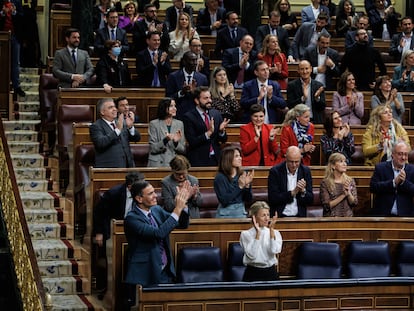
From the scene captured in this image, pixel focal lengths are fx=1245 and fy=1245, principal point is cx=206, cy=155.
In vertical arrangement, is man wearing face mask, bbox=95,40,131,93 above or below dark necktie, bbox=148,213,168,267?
above

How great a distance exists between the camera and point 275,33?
14727 millimetres

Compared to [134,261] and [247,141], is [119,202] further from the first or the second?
[247,141]

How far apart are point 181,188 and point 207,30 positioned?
6260 millimetres

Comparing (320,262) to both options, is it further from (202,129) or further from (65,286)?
(65,286)

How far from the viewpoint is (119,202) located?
33.4 feet

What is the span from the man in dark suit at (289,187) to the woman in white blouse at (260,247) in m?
1.05

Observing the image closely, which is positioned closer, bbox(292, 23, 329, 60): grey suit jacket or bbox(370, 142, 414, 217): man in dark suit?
bbox(370, 142, 414, 217): man in dark suit

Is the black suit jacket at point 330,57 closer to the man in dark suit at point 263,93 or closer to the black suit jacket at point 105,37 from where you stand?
the man in dark suit at point 263,93

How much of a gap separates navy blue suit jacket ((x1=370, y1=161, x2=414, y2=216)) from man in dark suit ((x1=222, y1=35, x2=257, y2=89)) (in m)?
2.82

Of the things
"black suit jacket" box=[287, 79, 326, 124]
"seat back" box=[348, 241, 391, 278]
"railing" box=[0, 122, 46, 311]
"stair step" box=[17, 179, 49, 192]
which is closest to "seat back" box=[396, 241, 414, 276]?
"seat back" box=[348, 241, 391, 278]

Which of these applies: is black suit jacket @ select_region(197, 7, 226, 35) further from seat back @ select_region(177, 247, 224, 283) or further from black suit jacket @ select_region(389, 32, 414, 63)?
seat back @ select_region(177, 247, 224, 283)

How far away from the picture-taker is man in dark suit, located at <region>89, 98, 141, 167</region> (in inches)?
432

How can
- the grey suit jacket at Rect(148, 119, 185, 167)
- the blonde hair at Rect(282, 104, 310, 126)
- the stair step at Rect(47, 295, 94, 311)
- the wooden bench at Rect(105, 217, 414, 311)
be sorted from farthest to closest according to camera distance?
the blonde hair at Rect(282, 104, 310, 126) < the grey suit jacket at Rect(148, 119, 185, 167) < the stair step at Rect(47, 295, 94, 311) < the wooden bench at Rect(105, 217, 414, 311)

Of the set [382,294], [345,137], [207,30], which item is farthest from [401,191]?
[207,30]
